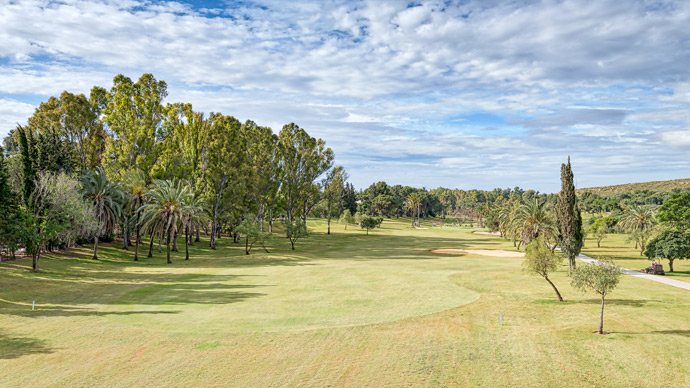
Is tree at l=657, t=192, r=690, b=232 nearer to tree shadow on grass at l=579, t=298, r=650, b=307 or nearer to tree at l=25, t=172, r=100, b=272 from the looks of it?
tree shadow on grass at l=579, t=298, r=650, b=307

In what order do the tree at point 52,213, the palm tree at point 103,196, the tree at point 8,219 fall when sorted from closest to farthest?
the tree at point 8,219
the tree at point 52,213
the palm tree at point 103,196

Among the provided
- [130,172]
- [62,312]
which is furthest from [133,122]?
[62,312]

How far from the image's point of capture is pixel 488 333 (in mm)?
23734

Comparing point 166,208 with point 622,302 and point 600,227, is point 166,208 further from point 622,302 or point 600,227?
point 600,227

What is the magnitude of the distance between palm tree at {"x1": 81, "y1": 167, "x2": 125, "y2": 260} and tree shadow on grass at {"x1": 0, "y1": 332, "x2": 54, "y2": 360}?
33.8 m

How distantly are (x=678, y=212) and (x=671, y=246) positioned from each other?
1069 cm

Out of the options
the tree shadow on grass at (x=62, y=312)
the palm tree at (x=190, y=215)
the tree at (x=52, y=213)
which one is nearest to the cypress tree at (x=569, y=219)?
the tree shadow on grass at (x=62, y=312)

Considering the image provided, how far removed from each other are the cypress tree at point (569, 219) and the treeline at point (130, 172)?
4325 centimetres

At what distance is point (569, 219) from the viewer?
156 feet

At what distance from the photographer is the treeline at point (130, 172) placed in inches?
1736

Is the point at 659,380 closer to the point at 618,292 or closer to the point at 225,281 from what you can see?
the point at 618,292

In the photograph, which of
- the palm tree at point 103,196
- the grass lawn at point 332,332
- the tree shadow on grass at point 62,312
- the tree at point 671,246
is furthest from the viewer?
the palm tree at point 103,196

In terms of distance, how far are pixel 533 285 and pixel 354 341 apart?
77.3ft

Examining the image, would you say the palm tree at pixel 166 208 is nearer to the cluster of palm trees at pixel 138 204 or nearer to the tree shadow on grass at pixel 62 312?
the cluster of palm trees at pixel 138 204
